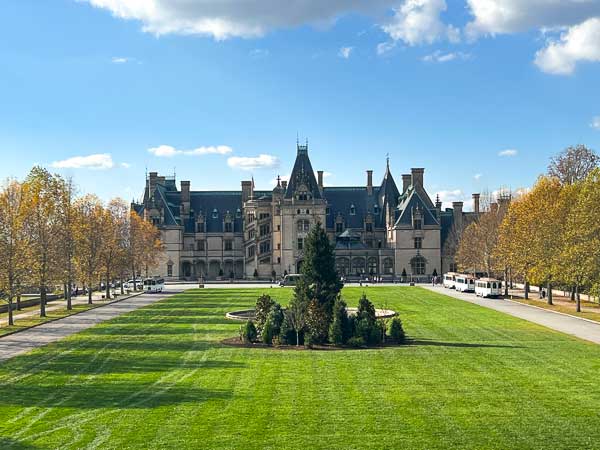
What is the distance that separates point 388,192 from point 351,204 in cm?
620

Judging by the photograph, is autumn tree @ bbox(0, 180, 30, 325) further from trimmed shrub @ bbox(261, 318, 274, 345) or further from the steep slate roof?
the steep slate roof

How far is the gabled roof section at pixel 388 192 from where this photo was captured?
11114 cm

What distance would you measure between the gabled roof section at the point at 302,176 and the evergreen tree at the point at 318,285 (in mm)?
66287

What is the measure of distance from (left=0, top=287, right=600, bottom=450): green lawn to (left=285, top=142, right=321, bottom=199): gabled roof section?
6716 cm

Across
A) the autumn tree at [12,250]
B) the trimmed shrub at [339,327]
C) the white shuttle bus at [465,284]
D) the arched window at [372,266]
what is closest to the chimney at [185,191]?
the arched window at [372,266]

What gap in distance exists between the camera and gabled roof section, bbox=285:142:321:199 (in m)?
104

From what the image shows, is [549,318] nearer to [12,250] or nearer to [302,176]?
[12,250]

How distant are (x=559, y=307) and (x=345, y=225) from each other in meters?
58.2

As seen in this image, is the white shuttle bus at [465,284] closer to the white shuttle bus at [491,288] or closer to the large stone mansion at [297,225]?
the white shuttle bus at [491,288]

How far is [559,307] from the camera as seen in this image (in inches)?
2180

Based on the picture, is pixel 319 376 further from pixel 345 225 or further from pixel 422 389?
pixel 345 225

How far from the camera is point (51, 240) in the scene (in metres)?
52.4

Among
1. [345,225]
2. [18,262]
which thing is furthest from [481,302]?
[345,225]

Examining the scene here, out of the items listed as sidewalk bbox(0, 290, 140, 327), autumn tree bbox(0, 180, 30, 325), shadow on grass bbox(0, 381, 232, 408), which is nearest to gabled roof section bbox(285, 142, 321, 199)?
sidewalk bbox(0, 290, 140, 327)
